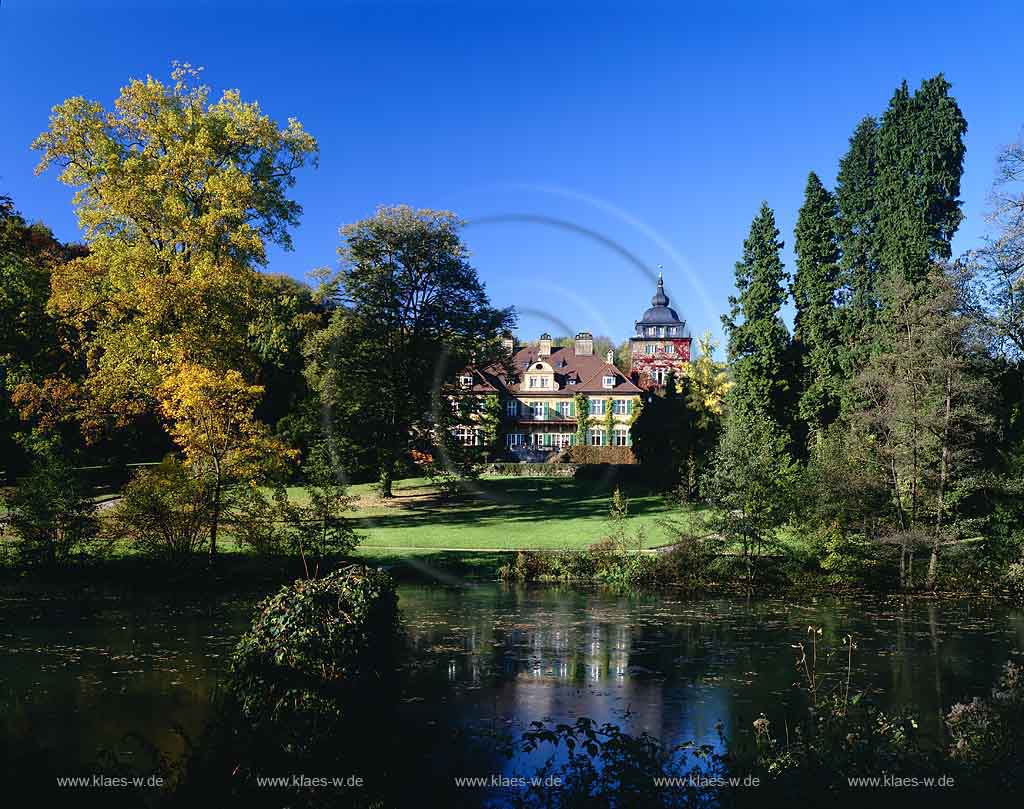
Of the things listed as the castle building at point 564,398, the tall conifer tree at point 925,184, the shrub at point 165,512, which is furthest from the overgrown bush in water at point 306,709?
the castle building at point 564,398

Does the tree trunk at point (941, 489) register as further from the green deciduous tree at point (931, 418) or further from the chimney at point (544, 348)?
the chimney at point (544, 348)

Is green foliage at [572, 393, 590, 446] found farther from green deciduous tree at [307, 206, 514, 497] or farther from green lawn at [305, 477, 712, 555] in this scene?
green deciduous tree at [307, 206, 514, 497]

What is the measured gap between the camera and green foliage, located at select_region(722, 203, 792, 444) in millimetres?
40281

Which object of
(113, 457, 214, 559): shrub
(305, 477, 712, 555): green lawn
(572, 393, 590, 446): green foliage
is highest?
(572, 393, 590, 446): green foliage

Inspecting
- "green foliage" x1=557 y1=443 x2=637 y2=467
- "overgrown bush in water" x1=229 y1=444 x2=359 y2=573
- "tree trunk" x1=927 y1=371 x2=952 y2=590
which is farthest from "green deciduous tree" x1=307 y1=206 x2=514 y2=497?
"tree trunk" x1=927 y1=371 x2=952 y2=590

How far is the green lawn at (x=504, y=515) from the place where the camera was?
3069 cm

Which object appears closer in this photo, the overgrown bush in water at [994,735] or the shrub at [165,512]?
the overgrown bush in water at [994,735]

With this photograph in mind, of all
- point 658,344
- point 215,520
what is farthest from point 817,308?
point 658,344

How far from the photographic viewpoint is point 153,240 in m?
31.7

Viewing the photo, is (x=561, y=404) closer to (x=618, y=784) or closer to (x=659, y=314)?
(x=659, y=314)

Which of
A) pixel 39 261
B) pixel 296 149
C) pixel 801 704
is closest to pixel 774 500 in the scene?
pixel 801 704

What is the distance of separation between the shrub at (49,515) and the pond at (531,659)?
204 centimetres

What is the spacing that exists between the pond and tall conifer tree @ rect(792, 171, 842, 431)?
15.9m

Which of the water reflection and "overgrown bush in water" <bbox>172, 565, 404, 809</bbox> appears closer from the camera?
"overgrown bush in water" <bbox>172, 565, 404, 809</bbox>
